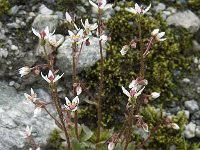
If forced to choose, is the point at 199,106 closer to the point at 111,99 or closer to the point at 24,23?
the point at 111,99

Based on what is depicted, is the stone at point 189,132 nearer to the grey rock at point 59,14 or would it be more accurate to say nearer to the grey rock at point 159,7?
the grey rock at point 159,7

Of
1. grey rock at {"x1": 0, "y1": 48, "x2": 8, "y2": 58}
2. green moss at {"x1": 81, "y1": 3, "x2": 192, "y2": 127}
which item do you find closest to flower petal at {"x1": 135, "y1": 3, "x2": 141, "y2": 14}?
green moss at {"x1": 81, "y1": 3, "x2": 192, "y2": 127}

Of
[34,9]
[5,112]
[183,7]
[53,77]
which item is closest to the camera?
[53,77]

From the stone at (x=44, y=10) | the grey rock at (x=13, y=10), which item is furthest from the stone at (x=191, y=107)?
the grey rock at (x=13, y=10)

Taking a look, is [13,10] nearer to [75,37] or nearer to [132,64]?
[132,64]

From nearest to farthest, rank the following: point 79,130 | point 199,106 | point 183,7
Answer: point 79,130 → point 199,106 → point 183,7

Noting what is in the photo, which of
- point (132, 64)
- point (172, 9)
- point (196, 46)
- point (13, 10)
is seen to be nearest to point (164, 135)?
point (132, 64)

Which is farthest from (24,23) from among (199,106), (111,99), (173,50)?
(199,106)
